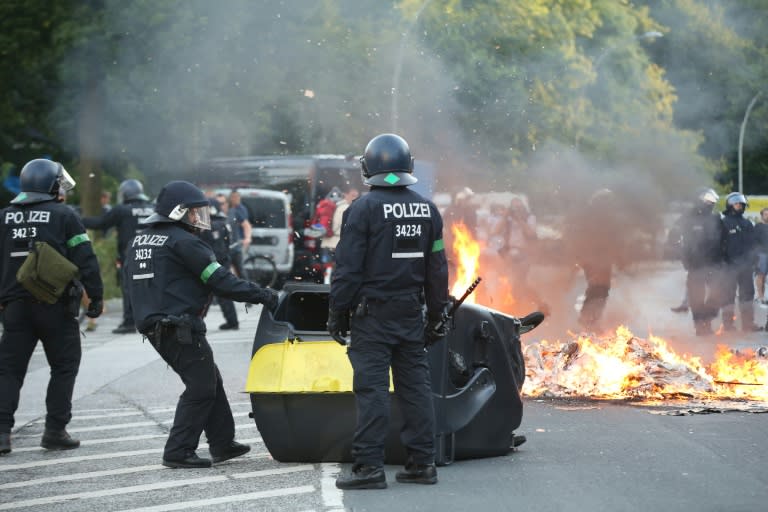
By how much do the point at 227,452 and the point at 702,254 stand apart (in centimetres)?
970

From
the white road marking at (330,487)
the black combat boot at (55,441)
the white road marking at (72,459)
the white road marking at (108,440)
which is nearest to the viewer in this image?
the white road marking at (330,487)

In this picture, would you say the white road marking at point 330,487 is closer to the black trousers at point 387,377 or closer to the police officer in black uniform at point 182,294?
the black trousers at point 387,377

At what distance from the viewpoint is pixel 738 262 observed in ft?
53.3

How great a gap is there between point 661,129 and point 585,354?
8.74m

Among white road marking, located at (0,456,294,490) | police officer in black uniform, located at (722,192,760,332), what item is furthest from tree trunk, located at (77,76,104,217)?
white road marking, located at (0,456,294,490)

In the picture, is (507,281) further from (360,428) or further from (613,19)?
(613,19)

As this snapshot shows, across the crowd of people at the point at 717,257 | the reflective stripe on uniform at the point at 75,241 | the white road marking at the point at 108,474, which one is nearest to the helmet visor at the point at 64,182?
the reflective stripe on uniform at the point at 75,241

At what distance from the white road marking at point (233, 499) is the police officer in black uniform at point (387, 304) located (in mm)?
211

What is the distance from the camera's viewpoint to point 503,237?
16.7m

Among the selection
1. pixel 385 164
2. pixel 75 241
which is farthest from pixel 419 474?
pixel 75 241

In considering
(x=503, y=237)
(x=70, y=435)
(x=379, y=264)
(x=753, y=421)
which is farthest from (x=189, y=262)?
(x=503, y=237)

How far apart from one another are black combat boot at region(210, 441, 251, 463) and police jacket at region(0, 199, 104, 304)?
1.47 meters

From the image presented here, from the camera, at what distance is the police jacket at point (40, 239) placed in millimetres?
8344

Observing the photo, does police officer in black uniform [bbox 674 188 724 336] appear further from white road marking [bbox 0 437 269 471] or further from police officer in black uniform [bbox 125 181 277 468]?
police officer in black uniform [bbox 125 181 277 468]
